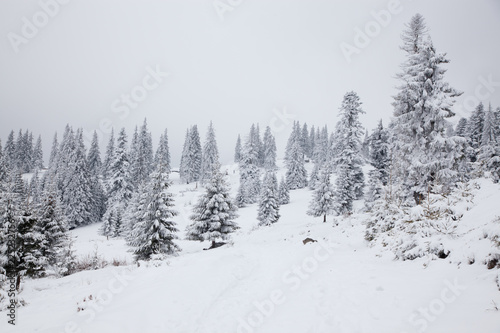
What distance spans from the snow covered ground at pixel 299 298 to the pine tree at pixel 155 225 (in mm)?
4508

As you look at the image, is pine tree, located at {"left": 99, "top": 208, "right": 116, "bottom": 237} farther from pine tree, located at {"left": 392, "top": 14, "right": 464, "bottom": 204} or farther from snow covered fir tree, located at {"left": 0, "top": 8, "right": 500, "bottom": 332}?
pine tree, located at {"left": 392, "top": 14, "right": 464, "bottom": 204}

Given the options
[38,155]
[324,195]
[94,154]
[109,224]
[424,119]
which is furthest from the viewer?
[38,155]

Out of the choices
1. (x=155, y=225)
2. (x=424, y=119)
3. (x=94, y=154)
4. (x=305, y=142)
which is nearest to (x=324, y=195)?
(x=424, y=119)

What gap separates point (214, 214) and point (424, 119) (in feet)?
51.0

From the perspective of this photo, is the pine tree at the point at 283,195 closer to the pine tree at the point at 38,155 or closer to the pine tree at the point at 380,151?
the pine tree at the point at 380,151

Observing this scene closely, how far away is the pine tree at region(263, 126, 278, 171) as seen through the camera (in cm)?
7331

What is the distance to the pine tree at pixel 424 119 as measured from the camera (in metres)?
15.2

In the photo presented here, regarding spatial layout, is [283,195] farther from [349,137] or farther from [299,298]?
[299,298]

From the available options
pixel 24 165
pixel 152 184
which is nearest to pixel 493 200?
pixel 152 184

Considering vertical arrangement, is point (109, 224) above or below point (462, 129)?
below

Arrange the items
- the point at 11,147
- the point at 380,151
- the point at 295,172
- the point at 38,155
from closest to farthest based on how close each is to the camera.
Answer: the point at 380,151 → the point at 295,172 → the point at 11,147 → the point at 38,155

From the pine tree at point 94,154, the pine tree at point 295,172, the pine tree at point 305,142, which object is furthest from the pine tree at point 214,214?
the pine tree at point 305,142

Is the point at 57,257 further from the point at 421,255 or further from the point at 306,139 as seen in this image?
the point at 306,139

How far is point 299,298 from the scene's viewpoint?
6863 mm
